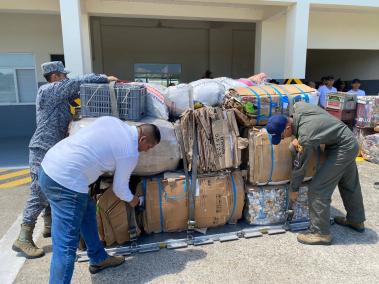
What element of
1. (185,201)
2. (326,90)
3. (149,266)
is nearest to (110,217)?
(149,266)

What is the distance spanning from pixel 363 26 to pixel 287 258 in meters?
8.32

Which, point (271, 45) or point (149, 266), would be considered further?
point (271, 45)

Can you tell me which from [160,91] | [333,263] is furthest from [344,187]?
[160,91]

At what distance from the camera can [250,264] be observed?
9.16 feet

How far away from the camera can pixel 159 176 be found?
3170 millimetres

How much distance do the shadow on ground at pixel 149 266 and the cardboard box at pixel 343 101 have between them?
16.4ft

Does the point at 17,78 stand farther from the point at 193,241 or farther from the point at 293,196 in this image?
the point at 293,196

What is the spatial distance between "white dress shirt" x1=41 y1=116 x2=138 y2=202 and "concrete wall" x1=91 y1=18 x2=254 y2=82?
10865mm

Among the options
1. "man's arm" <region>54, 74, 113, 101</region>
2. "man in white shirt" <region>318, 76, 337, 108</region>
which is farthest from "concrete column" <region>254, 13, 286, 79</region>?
"man's arm" <region>54, 74, 113, 101</region>

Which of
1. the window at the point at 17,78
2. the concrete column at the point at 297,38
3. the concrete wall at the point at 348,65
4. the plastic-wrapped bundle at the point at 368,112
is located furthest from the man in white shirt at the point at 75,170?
the concrete wall at the point at 348,65

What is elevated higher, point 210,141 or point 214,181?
point 210,141

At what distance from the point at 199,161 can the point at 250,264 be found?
106 centimetres

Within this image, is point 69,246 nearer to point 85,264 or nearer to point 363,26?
point 85,264

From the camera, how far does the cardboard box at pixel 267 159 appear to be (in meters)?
3.20
